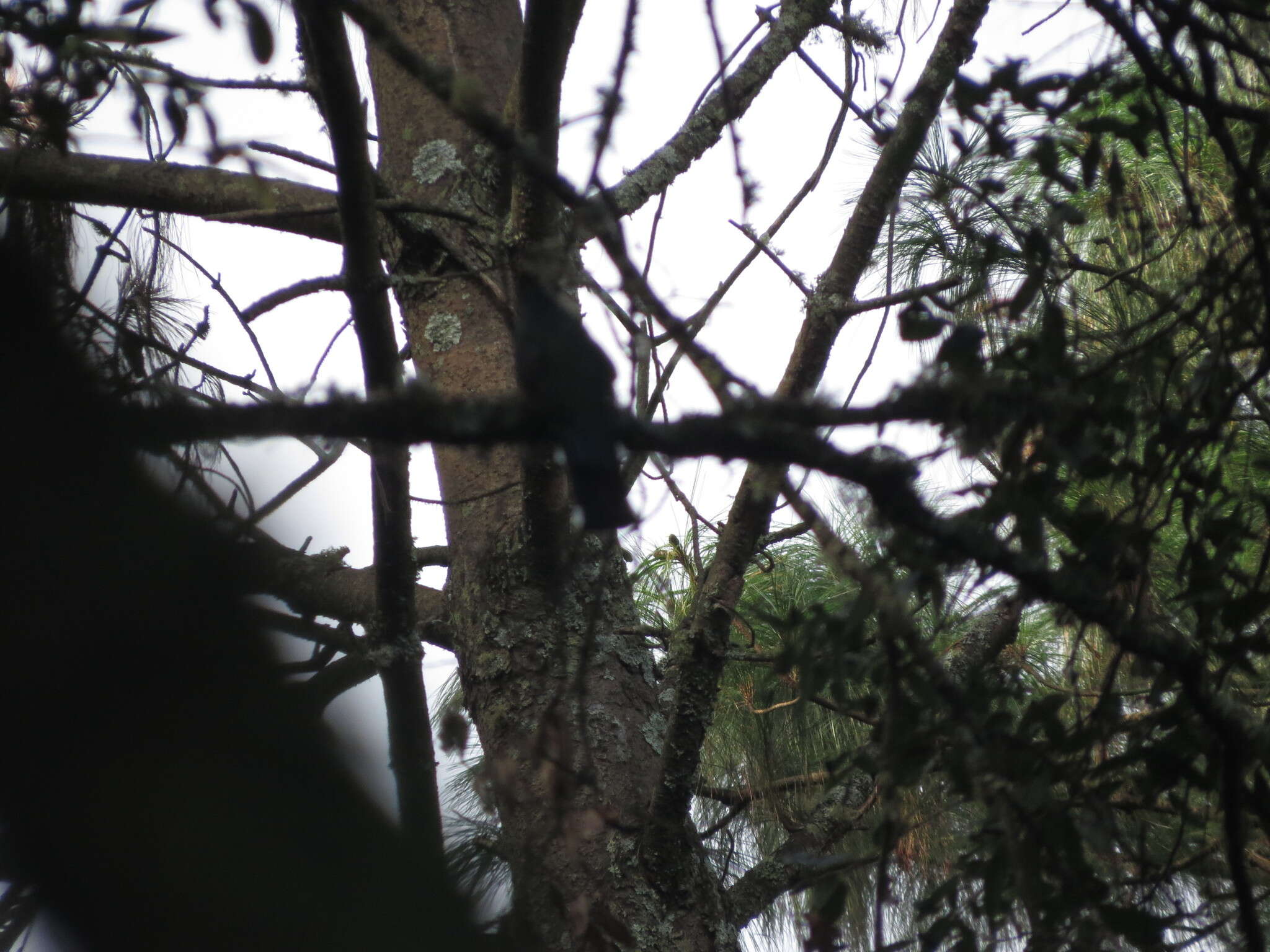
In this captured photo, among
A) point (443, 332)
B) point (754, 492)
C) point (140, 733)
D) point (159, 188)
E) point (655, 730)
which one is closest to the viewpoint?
point (140, 733)

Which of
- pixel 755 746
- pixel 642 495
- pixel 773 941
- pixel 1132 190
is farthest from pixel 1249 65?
pixel 773 941

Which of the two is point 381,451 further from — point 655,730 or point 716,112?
point 716,112

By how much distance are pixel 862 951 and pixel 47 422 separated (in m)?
3.25

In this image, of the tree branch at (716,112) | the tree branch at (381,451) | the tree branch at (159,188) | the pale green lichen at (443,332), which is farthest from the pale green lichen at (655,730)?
the tree branch at (159,188)

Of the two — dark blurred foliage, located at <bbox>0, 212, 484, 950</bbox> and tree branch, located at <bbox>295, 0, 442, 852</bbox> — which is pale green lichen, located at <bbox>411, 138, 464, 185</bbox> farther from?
dark blurred foliage, located at <bbox>0, 212, 484, 950</bbox>

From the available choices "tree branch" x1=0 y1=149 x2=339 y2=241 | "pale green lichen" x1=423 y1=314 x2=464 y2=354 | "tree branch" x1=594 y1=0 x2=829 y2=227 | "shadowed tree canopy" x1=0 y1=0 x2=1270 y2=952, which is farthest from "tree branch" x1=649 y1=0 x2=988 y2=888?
"tree branch" x1=0 y1=149 x2=339 y2=241

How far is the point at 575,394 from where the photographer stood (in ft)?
3.17

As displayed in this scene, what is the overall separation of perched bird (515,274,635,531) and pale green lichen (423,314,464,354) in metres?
0.19

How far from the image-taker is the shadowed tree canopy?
67 centimetres

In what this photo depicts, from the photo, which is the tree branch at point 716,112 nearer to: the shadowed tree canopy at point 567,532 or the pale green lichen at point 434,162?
the shadowed tree canopy at point 567,532

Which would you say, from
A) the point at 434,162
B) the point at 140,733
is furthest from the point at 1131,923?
the point at 434,162

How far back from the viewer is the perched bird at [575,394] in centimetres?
86

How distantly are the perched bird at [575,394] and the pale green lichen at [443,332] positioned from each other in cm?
19

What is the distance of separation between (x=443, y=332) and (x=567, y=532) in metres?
0.59
